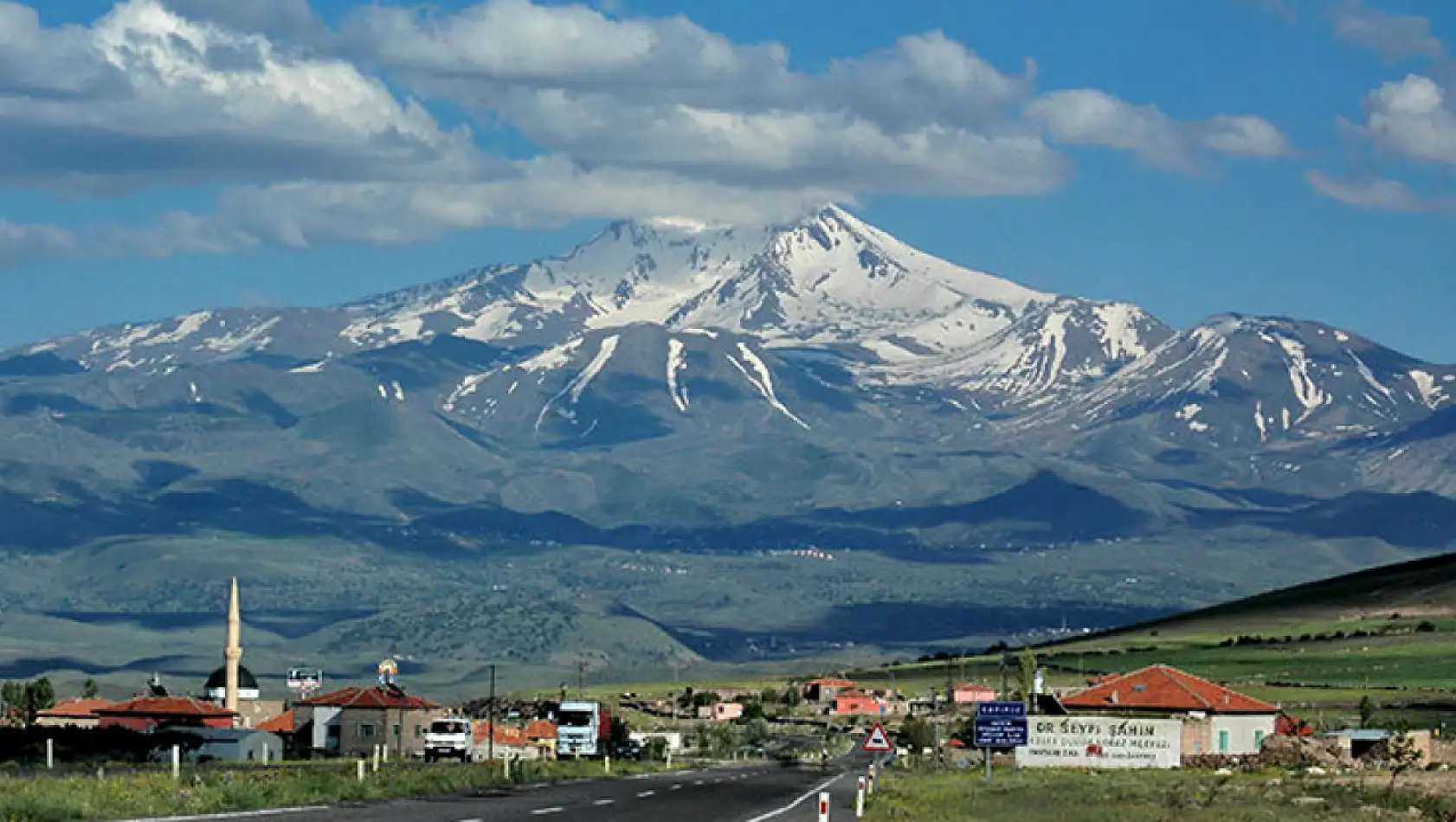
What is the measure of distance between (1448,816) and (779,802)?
17.5 metres

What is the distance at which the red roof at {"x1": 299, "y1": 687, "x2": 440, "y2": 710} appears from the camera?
185 m

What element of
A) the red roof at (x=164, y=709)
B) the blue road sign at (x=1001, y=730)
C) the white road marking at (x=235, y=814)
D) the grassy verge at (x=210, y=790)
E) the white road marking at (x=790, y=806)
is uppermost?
the red roof at (x=164, y=709)

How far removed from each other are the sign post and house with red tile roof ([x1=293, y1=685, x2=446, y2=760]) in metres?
104

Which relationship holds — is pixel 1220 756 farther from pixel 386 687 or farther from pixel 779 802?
pixel 386 687

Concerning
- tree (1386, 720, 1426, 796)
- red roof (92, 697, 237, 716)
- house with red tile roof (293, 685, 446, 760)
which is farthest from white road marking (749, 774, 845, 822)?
red roof (92, 697, 237, 716)

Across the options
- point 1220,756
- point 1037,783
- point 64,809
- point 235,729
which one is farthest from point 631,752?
point 64,809

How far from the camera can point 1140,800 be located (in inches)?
2950

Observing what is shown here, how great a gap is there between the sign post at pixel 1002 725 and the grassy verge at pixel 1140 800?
164 centimetres

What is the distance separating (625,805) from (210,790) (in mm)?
10425

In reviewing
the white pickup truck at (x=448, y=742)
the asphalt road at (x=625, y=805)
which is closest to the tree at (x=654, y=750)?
the white pickup truck at (x=448, y=742)

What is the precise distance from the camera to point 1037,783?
89.4m

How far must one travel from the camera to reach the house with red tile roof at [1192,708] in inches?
5017

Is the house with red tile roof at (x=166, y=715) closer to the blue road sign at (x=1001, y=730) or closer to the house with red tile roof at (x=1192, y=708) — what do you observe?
the house with red tile roof at (x=1192, y=708)

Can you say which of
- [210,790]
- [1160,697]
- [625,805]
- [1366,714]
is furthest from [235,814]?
[1366,714]
